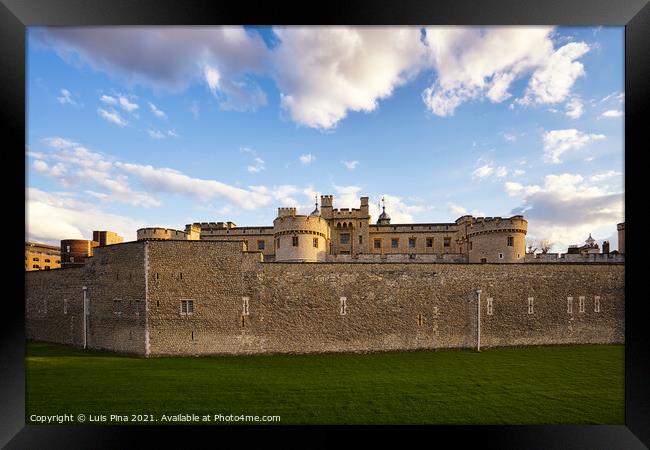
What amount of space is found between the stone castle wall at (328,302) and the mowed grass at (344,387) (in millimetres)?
1044

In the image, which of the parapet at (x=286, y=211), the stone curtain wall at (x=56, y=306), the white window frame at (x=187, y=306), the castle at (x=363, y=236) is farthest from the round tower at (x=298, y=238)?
the stone curtain wall at (x=56, y=306)

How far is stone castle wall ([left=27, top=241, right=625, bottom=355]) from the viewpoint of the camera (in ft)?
42.0

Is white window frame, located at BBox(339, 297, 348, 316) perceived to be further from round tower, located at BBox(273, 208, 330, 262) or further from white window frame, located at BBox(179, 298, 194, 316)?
white window frame, located at BBox(179, 298, 194, 316)

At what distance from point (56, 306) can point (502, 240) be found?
27980 mm

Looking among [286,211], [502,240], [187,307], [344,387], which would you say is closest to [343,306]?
[344,387]

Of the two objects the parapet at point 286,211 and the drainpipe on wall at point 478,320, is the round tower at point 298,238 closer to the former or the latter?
the parapet at point 286,211

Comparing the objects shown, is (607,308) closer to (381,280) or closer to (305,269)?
(381,280)

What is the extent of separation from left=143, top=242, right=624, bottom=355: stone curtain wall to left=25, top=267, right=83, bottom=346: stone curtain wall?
574cm

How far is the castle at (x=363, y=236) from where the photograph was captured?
769 inches

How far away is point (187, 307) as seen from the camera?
12.8 meters

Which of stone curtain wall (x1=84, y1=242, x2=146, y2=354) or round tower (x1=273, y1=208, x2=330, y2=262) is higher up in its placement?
round tower (x1=273, y1=208, x2=330, y2=262)

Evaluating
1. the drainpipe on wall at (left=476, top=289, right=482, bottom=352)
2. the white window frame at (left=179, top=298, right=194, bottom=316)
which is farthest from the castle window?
the drainpipe on wall at (left=476, top=289, right=482, bottom=352)

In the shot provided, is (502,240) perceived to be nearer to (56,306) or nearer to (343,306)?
(343,306)
